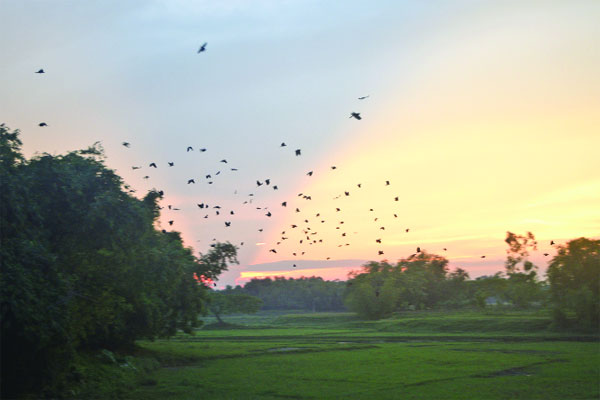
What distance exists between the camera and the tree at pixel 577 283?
57.8m

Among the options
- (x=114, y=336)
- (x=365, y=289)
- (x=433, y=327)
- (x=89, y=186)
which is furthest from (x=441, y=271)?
(x=89, y=186)

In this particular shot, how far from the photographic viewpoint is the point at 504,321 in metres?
65.0

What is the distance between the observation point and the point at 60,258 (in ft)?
77.5

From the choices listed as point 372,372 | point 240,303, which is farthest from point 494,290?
point 372,372

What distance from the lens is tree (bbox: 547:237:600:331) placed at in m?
57.8

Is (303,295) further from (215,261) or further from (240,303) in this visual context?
(215,261)

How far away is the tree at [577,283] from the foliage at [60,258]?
44965mm

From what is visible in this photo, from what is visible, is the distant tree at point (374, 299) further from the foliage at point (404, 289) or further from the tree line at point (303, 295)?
the tree line at point (303, 295)

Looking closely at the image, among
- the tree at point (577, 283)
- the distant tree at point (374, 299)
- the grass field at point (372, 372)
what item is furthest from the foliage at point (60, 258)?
the distant tree at point (374, 299)

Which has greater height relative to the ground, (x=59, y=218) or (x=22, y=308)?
(x=59, y=218)

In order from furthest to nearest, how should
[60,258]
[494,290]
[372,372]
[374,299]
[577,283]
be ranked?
[374,299]
[494,290]
[577,283]
[372,372]
[60,258]

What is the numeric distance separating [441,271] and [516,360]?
98.0 m

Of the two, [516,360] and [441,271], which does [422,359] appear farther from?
[441,271]

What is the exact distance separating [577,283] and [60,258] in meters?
56.7
